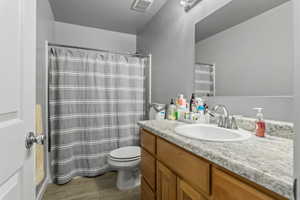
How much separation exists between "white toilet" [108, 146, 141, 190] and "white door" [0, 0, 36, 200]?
1005 millimetres

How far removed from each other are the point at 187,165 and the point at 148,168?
54cm

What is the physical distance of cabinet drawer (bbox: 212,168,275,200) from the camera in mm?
473

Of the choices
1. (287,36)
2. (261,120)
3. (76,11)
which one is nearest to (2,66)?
(261,120)

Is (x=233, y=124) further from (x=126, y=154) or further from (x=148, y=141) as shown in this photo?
(x=126, y=154)

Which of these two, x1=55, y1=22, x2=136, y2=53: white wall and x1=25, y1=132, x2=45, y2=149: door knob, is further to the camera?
x1=55, y1=22, x2=136, y2=53: white wall

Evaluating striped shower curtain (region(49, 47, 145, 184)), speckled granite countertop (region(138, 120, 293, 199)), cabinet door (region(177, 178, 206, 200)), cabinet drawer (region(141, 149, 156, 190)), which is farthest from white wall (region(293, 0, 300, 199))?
striped shower curtain (region(49, 47, 145, 184))

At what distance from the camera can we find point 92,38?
2.74 m

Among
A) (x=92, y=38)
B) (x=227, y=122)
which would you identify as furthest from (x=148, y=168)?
(x=92, y=38)

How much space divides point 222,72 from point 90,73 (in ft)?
5.20

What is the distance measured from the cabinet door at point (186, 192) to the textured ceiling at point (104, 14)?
211 cm

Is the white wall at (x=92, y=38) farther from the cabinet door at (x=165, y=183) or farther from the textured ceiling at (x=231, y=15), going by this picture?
the cabinet door at (x=165, y=183)

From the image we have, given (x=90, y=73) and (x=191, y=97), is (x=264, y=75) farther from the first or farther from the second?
(x=90, y=73)

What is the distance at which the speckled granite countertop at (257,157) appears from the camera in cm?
42

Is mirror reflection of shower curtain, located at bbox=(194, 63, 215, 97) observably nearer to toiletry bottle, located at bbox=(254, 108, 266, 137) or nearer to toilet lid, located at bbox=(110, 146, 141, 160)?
toiletry bottle, located at bbox=(254, 108, 266, 137)
